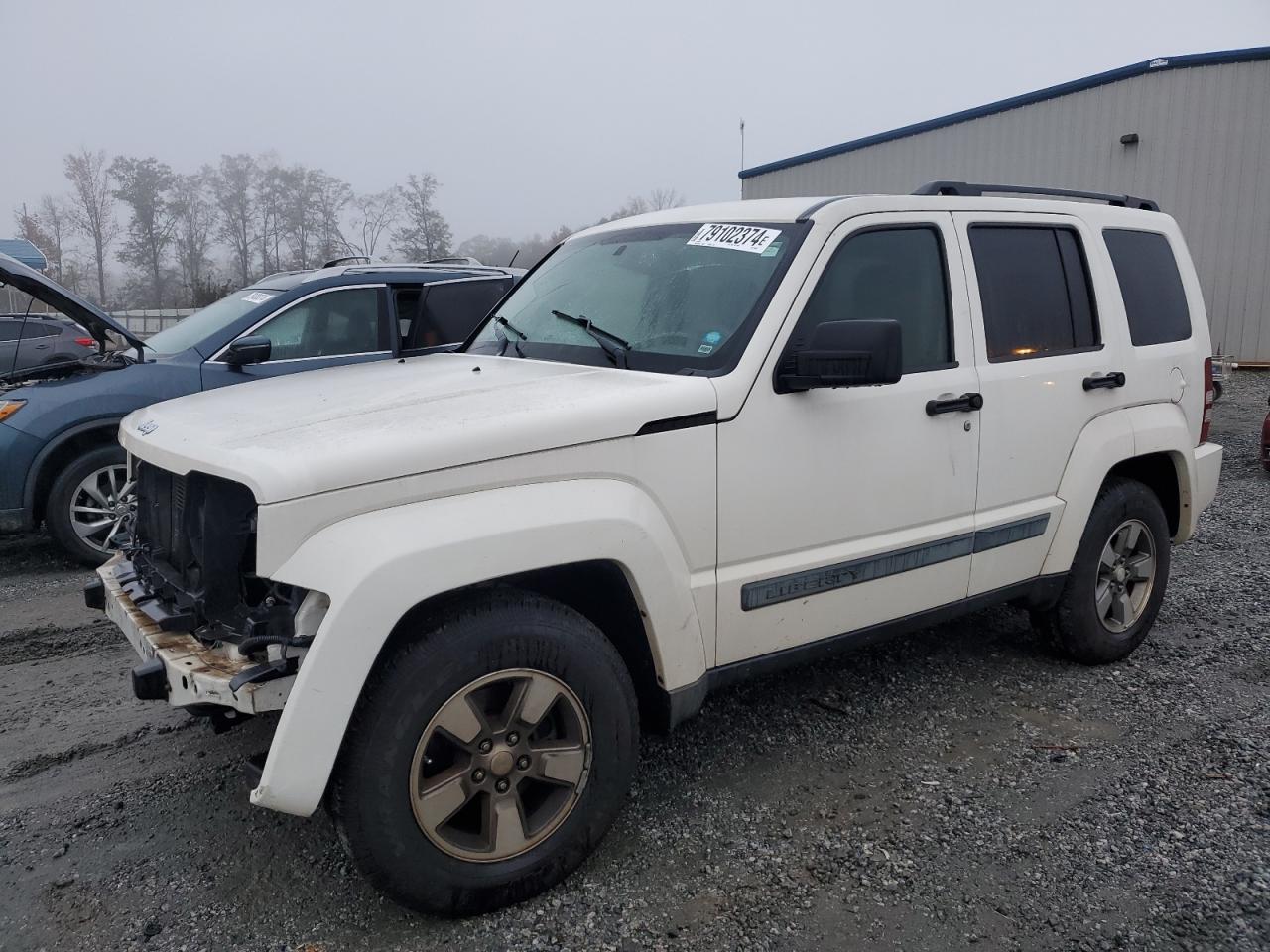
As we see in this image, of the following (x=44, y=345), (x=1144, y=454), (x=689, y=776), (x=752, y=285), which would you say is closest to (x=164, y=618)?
(x=689, y=776)

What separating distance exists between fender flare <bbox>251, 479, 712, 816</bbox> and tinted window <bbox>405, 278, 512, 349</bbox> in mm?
2581

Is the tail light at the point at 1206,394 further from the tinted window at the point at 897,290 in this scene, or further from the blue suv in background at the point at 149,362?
the blue suv in background at the point at 149,362

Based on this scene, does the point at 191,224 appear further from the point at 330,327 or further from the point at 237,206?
the point at 330,327

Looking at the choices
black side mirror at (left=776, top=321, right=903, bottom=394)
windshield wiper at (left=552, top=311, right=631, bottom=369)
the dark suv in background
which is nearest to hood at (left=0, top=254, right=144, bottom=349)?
windshield wiper at (left=552, top=311, right=631, bottom=369)

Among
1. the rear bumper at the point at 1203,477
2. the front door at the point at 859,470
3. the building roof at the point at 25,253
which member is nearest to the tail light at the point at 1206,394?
the rear bumper at the point at 1203,477

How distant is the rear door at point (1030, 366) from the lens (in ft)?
11.7

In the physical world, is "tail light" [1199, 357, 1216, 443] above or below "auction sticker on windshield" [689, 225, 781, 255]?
below

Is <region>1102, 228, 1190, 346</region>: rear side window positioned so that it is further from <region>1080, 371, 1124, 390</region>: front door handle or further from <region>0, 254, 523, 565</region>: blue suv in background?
<region>0, 254, 523, 565</region>: blue suv in background

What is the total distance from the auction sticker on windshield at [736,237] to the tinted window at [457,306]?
1.92 m

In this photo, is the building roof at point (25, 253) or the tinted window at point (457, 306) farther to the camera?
the building roof at point (25, 253)

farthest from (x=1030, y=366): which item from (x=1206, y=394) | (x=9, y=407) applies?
(x=9, y=407)

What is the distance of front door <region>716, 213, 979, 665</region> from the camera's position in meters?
2.92

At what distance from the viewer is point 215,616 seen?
8.20ft

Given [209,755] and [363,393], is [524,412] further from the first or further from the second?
[209,755]
